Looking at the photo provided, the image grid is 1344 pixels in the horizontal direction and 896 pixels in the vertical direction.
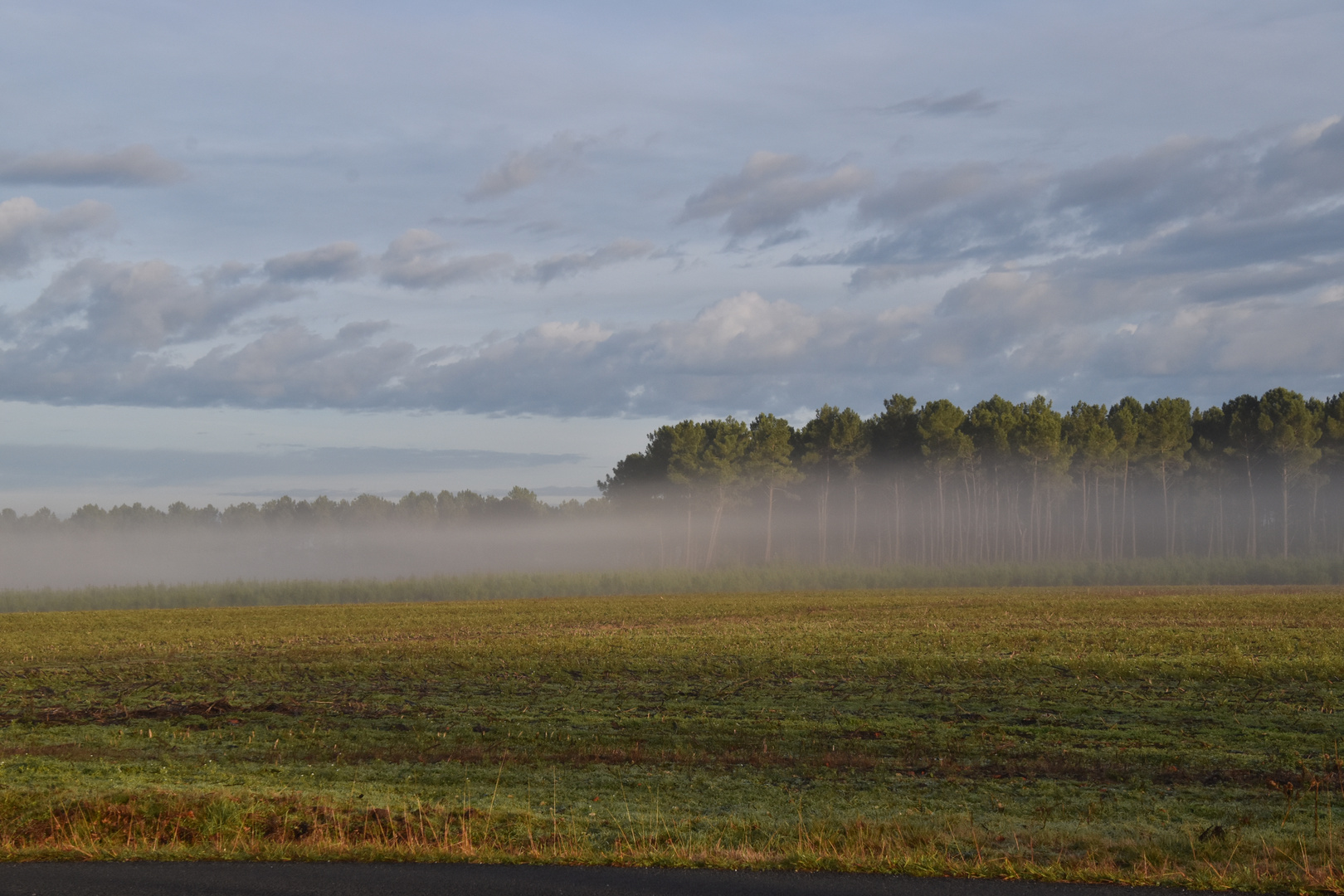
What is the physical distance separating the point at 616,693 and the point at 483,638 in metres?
15.3

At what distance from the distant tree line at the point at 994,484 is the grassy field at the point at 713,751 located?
243 ft

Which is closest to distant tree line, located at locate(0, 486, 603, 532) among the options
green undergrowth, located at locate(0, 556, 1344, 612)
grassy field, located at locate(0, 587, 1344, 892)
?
green undergrowth, located at locate(0, 556, 1344, 612)

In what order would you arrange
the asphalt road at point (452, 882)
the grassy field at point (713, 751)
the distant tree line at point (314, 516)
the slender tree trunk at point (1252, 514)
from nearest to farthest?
the asphalt road at point (452, 882), the grassy field at point (713, 751), the slender tree trunk at point (1252, 514), the distant tree line at point (314, 516)

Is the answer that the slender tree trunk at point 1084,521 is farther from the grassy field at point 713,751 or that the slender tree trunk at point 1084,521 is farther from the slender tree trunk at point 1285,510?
the grassy field at point 713,751

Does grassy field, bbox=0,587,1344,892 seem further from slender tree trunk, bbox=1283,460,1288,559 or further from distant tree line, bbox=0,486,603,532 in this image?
distant tree line, bbox=0,486,603,532

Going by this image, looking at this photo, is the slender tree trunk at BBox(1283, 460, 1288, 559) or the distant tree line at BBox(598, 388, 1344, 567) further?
the distant tree line at BBox(598, 388, 1344, 567)

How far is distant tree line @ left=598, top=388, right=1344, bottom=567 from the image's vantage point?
354ft

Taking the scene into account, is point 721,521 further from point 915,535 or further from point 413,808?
point 413,808

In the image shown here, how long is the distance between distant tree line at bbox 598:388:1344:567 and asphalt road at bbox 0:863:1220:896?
9643 cm

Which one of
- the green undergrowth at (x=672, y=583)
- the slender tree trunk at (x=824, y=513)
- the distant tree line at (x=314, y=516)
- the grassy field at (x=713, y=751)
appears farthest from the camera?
the distant tree line at (x=314, y=516)

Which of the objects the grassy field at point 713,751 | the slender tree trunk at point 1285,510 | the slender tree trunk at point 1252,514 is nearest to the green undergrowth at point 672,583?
the slender tree trunk at point 1285,510

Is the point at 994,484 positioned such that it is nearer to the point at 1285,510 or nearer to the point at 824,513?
the point at 824,513

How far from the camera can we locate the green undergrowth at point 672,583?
2953 inches

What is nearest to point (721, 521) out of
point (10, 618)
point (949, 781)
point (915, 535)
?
point (915, 535)
